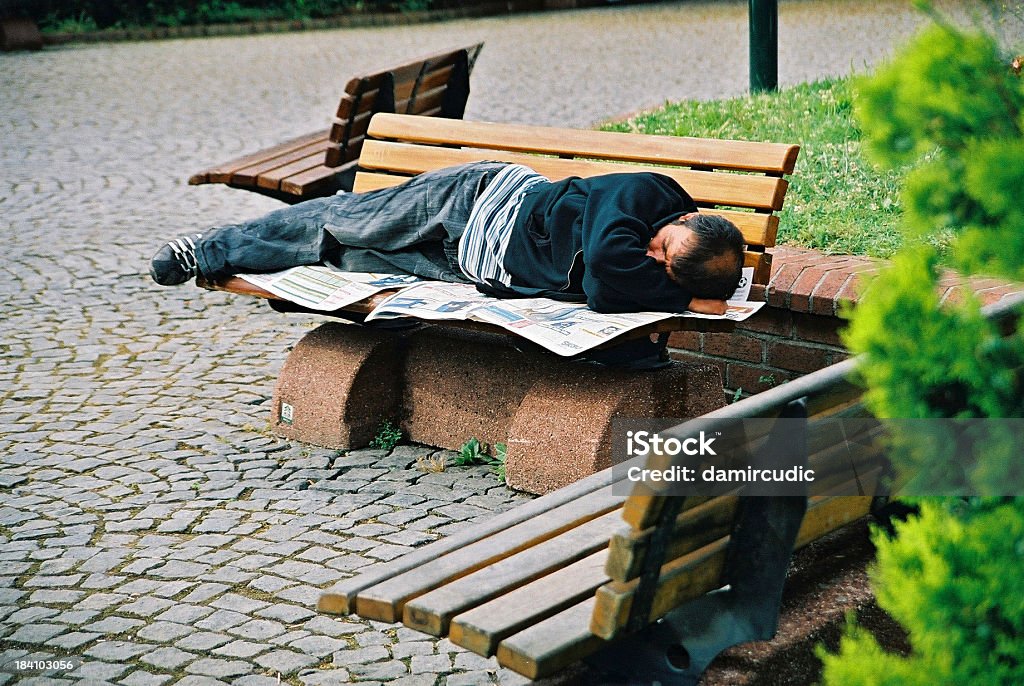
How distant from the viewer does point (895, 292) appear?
191 centimetres

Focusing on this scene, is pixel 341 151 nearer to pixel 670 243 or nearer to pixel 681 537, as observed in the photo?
pixel 670 243

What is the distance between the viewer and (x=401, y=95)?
19.8ft

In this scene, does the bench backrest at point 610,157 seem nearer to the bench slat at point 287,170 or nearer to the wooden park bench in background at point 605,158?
the wooden park bench in background at point 605,158

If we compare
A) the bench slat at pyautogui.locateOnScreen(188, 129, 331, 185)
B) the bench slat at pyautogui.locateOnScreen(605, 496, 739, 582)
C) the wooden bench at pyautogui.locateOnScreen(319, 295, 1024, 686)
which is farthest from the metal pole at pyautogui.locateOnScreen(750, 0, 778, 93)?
the bench slat at pyautogui.locateOnScreen(605, 496, 739, 582)

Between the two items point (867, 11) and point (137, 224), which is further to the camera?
point (867, 11)

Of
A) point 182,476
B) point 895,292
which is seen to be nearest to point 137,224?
point 182,476

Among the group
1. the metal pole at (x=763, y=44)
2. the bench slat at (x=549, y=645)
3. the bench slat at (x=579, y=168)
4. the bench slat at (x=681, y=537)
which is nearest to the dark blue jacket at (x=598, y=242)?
the bench slat at (x=579, y=168)

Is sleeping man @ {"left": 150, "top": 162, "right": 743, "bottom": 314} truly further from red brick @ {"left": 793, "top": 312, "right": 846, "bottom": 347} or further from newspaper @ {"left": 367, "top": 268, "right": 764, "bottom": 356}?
red brick @ {"left": 793, "top": 312, "right": 846, "bottom": 347}

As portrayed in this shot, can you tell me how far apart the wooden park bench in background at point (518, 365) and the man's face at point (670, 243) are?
0.22m

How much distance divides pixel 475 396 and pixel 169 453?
1165mm

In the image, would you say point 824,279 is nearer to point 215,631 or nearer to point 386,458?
point 386,458

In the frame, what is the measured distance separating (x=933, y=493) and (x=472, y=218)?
8.96ft

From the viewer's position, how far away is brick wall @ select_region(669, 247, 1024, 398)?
443 cm

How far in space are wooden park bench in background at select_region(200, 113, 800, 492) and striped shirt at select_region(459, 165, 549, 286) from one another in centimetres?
25
